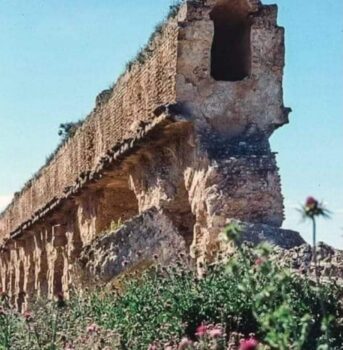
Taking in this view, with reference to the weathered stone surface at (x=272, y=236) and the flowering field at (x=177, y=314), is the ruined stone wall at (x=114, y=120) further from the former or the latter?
the flowering field at (x=177, y=314)

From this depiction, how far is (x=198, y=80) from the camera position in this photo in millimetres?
11820

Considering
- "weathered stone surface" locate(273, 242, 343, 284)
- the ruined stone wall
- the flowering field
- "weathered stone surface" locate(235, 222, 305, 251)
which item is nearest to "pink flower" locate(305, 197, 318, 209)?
the flowering field

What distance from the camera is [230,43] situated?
1276 centimetres

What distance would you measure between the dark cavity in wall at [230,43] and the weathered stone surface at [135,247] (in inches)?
74.4

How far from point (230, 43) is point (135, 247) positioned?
2.72 meters

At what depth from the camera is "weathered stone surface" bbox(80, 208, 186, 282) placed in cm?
1157

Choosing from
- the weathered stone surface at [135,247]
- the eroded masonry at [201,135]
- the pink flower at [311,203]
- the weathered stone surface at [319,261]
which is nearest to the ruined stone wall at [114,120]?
the eroded masonry at [201,135]

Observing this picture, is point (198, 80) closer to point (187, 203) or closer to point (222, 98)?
point (222, 98)

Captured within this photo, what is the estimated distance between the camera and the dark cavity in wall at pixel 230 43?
40.2 ft

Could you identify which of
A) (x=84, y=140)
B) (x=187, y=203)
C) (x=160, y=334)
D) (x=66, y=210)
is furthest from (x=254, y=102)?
(x=66, y=210)

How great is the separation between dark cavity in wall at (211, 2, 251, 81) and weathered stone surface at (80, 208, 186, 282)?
1.89 metres

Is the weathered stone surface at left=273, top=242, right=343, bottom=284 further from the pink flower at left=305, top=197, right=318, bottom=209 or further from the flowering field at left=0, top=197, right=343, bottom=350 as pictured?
the pink flower at left=305, top=197, right=318, bottom=209

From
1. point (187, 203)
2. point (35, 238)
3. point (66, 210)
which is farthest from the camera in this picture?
point (35, 238)

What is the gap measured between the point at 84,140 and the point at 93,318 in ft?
33.1
